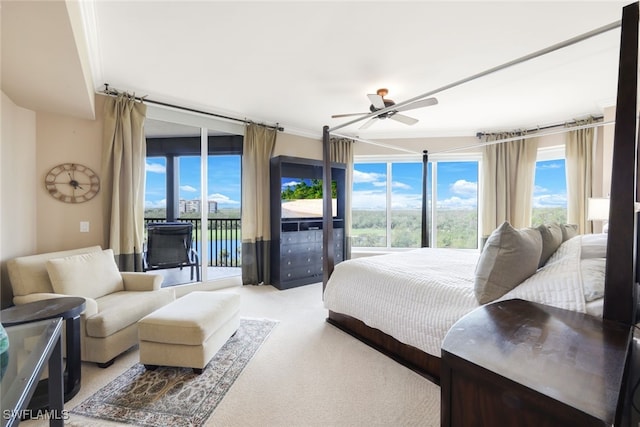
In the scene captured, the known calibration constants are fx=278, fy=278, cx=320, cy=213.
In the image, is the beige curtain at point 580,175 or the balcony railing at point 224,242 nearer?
the beige curtain at point 580,175

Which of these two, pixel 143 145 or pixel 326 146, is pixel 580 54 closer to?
pixel 326 146

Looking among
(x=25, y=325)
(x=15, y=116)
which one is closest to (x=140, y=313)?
(x=25, y=325)

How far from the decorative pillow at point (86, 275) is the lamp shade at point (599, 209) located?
5063mm

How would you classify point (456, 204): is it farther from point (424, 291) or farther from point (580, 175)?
point (424, 291)

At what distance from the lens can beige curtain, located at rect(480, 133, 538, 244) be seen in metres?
4.61

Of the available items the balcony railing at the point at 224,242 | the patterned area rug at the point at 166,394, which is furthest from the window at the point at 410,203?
the patterned area rug at the point at 166,394

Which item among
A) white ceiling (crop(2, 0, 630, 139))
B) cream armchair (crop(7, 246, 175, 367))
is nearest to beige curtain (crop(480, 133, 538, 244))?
white ceiling (crop(2, 0, 630, 139))

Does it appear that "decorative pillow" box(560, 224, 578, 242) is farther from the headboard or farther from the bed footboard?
the bed footboard

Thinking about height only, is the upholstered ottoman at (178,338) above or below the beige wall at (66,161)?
below

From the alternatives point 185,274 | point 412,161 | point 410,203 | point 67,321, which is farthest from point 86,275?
point 412,161

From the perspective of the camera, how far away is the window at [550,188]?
15.0ft

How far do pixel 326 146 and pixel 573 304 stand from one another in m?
2.35

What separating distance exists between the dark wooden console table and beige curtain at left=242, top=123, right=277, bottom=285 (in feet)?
11.6

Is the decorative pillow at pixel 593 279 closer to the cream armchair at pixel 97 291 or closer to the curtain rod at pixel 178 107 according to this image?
the cream armchair at pixel 97 291
